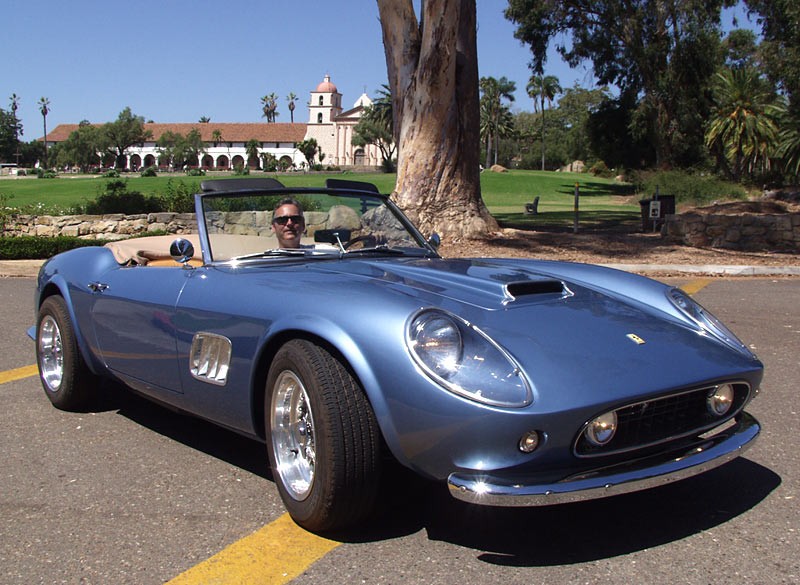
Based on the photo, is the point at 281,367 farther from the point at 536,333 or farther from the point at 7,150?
the point at 7,150

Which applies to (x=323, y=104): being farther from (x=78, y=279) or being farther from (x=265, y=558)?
(x=265, y=558)

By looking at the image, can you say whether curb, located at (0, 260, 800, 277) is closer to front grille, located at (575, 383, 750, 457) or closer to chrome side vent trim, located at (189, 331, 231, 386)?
front grille, located at (575, 383, 750, 457)

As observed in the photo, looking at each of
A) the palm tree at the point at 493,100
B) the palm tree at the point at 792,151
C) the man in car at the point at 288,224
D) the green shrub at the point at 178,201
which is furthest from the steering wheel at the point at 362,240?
the palm tree at the point at 493,100

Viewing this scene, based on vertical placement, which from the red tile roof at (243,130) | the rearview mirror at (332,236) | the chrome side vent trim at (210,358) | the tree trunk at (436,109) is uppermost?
the red tile roof at (243,130)

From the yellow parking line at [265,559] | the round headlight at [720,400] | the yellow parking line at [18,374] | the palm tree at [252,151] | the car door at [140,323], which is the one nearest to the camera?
the yellow parking line at [265,559]

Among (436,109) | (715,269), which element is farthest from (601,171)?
(715,269)

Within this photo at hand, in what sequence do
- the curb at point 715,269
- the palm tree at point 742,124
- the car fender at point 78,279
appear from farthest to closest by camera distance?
the palm tree at point 742,124
the curb at point 715,269
the car fender at point 78,279

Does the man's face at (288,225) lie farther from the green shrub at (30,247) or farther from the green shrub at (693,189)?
the green shrub at (693,189)

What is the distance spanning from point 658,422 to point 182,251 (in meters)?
2.33

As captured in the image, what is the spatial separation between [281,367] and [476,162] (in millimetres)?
13588

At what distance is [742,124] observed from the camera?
4550 centimetres

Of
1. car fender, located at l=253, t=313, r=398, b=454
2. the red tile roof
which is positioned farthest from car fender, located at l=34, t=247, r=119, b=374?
the red tile roof

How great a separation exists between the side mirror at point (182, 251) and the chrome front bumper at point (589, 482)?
1930 millimetres

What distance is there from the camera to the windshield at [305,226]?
4.18 meters
